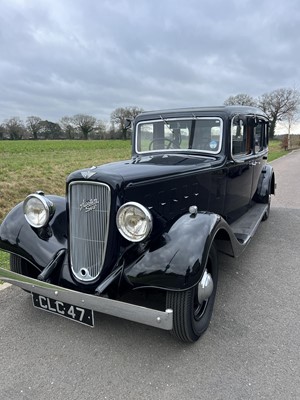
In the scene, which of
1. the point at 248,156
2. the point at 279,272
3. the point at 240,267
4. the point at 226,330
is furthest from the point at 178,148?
the point at 226,330

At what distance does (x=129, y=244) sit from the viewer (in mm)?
2703

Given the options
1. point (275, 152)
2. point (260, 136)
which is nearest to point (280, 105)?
point (275, 152)

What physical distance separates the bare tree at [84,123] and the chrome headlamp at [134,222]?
190 ft

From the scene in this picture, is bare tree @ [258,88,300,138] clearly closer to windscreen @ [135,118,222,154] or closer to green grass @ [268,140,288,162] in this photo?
green grass @ [268,140,288,162]

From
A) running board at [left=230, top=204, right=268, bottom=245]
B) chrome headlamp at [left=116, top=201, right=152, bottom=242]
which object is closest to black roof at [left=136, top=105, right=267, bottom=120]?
running board at [left=230, top=204, right=268, bottom=245]

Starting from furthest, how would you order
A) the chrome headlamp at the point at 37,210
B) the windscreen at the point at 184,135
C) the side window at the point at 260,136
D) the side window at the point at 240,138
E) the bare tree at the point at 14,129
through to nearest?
the bare tree at the point at 14,129 → the side window at the point at 260,136 → the side window at the point at 240,138 → the windscreen at the point at 184,135 → the chrome headlamp at the point at 37,210

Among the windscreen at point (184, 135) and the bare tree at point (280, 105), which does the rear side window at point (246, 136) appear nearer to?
the windscreen at point (184, 135)

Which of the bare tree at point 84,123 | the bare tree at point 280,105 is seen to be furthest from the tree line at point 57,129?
the bare tree at point 280,105

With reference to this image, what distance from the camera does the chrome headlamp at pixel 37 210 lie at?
9.66ft

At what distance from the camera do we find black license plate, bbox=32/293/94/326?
2.44 meters

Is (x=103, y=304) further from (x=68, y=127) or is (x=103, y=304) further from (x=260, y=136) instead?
(x=68, y=127)

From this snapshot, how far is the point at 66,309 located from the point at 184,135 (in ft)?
8.67

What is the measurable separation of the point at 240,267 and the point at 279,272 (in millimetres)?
475

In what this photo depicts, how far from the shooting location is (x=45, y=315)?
303 centimetres
